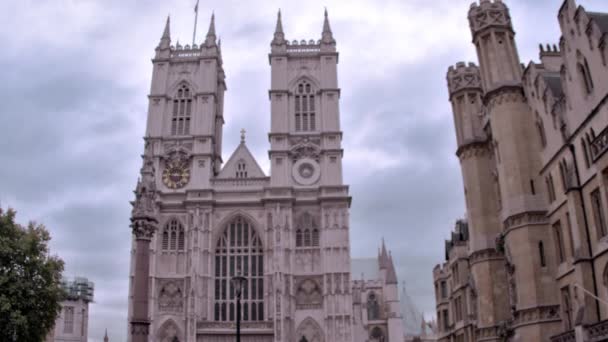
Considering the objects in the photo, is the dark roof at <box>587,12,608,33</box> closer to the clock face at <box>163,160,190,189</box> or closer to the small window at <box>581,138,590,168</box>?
the small window at <box>581,138,590,168</box>

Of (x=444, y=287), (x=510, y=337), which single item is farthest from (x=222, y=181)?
(x=510, y=337)

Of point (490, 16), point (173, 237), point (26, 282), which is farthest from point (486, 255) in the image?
point (173, 237)

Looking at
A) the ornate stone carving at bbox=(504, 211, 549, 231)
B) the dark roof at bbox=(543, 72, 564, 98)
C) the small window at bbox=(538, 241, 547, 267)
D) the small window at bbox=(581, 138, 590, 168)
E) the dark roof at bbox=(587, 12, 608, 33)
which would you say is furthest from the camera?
the dark roof at bbox=(543, 72, 564, 98)

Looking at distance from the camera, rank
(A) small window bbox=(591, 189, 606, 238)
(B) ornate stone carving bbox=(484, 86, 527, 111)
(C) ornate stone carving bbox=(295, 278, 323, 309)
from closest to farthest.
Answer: (A) small window bbox=(591, 189, 606, 238) < (B) ornate stone carving bbox=(484, 86, 527, 111) < (C) ornate stone carving bbox=(295, 278, 323, 309)

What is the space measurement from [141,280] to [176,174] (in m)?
35.8

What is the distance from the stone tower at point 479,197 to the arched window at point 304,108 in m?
25.1

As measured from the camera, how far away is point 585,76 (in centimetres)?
2091

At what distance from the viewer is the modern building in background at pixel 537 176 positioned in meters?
19.7

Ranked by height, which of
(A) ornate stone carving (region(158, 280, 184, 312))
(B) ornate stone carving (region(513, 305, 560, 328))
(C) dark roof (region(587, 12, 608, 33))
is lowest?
(B) ornate stone carving (region(513, 305, 560, 328))

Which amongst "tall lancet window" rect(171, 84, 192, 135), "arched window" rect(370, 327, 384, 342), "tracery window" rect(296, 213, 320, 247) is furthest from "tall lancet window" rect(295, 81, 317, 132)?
"arched window" rect(370, 327, 384, 342)

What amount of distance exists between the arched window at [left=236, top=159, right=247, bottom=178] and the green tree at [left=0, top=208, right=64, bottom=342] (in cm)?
2418

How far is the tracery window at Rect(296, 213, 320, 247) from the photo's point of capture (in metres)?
52.1

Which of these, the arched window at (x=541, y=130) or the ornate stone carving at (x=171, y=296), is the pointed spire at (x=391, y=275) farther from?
the arched window at (x=541, y=130)

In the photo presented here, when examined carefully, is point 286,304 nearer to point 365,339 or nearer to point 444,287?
point 444,287
